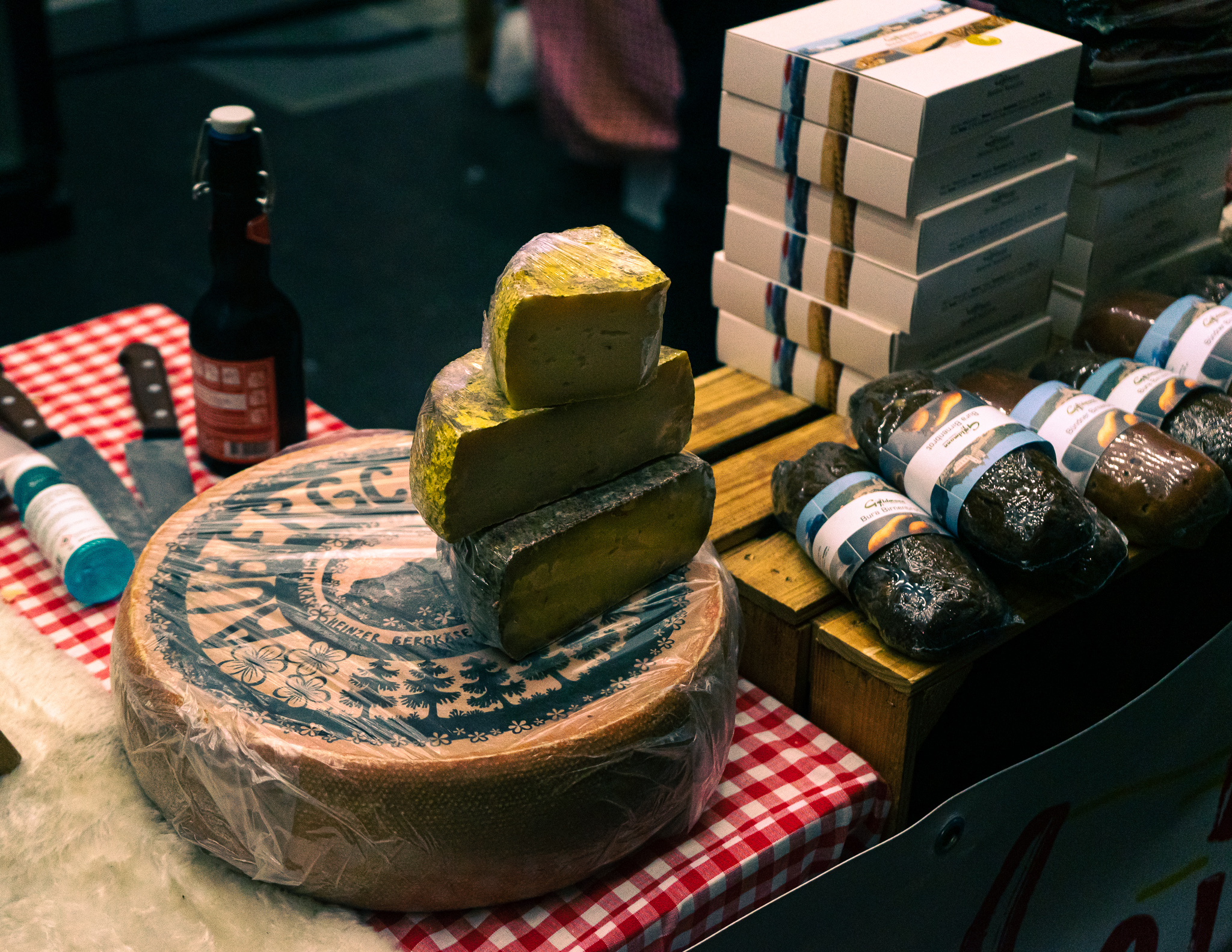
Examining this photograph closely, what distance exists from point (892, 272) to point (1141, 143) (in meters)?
0.49

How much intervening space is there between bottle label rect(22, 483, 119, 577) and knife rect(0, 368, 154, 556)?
33 millimetres

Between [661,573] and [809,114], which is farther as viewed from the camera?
[809,114]

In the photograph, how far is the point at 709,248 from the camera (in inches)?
101

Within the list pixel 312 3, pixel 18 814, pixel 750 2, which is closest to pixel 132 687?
pixel 18 814

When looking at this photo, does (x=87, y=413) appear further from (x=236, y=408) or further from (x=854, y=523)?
(x=854, y=523)

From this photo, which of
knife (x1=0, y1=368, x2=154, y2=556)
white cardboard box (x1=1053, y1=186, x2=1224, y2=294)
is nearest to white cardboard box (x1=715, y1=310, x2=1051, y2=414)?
white cardboard box (x1=1053, y1=186, x2=1224, y2=294)

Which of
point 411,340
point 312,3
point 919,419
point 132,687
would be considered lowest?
point 411,340

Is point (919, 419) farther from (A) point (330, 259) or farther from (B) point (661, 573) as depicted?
(A) point (330, 259)

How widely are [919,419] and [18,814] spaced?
1016 millimetres

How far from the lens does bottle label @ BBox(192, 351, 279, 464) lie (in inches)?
63.1

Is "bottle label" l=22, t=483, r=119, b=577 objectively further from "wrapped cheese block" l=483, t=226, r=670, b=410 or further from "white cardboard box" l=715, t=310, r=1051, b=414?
"white cardboard box" l=715, t=310, r=1051, b=414

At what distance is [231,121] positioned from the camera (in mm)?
1447

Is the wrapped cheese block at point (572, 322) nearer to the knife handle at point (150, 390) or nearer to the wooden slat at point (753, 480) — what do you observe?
the wooden slat at point (753, 480)

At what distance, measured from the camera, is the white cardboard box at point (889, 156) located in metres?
1.51
